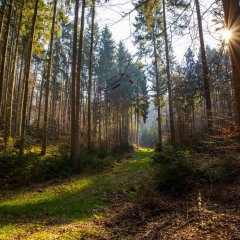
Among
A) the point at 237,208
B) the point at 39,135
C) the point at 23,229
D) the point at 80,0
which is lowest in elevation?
the point at 23,229

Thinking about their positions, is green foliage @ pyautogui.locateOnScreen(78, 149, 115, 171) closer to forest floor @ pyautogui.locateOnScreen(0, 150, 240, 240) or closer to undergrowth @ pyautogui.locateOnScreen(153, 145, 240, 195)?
forest floor @ pyautogui.locateOnScreen(0, 150, 240, 240)

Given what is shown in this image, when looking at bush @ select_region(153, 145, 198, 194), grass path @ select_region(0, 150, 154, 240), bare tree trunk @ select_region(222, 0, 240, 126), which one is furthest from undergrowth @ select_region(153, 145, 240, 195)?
bare tree trunk @ select_region(222, 0, 240, 126)

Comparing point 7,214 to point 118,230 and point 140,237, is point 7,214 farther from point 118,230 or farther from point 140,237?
point 140,237

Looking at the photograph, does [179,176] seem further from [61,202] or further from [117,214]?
[61,202]

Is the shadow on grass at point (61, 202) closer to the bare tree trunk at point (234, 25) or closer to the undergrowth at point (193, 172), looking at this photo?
the undergrowth at point (193, 172)

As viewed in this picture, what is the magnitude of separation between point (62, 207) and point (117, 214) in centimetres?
207

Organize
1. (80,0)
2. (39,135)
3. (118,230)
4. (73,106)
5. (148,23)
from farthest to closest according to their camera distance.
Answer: (39,135) < (80,0) < (73,106) < (118,230) < (148,23)

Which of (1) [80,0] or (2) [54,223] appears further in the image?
(1) [80,0]

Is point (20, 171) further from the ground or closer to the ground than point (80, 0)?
closer to the ground

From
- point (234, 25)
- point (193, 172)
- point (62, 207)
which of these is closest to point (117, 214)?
point (62, 207)

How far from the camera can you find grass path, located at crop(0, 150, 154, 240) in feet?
21.2

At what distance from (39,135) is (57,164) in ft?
48.1

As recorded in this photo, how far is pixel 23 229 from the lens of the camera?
679cm

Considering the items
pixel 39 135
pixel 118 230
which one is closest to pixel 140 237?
pixel 118 230
